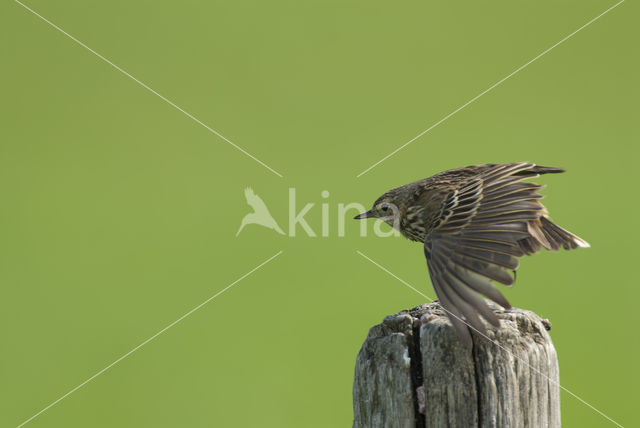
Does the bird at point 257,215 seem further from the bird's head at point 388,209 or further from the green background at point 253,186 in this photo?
the bird's head at point 388,209

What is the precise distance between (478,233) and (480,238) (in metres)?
0.08

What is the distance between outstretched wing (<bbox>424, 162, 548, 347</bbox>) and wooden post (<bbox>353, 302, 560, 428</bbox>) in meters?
0.20

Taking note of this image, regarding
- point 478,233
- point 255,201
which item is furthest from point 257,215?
point 478,233

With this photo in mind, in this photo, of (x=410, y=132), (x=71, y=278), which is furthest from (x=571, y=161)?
(x=71, y=278)

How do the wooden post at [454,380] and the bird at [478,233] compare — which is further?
the bird at [478,233]

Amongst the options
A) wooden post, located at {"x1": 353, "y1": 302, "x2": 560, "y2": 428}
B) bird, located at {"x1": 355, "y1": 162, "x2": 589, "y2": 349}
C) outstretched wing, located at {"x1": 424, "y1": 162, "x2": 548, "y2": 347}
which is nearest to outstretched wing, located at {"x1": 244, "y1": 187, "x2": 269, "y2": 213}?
bird, located at {"x1": 355, "y1": 162, "x2": 589, "y2": 349}

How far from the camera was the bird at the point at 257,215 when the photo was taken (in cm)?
1299

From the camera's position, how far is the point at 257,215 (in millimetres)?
13414

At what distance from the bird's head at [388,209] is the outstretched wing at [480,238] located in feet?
3.47

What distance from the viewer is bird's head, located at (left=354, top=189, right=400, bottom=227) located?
7.15 meters

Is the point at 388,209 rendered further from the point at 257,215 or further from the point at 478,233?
the point at 257,215

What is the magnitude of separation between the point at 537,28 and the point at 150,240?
35.5 ft

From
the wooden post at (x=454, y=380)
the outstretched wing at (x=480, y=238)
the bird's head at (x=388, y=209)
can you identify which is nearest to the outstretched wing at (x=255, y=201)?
the bird's head at (x=388, y=209)

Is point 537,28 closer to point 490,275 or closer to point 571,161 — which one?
point 571,161
